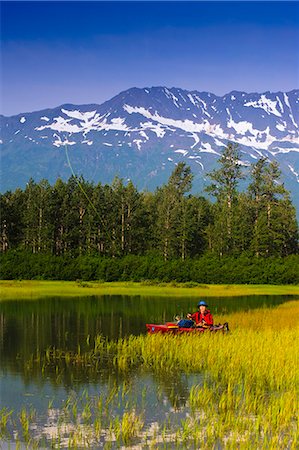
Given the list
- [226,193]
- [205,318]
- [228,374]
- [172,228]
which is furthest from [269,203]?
[228,374]

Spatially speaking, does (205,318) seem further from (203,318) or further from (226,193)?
(226,193)

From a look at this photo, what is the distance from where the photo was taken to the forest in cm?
8419

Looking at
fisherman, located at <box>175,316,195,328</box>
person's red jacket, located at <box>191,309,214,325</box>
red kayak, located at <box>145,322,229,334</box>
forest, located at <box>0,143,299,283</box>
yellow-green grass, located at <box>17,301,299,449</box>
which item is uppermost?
forest, located at <box>0,143,299,283</box>

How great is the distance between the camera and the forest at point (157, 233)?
276 feet

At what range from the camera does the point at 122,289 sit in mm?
72250

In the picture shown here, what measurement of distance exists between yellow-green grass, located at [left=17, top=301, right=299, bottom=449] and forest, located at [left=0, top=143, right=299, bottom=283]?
161 feet

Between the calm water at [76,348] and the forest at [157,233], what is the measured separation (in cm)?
2703

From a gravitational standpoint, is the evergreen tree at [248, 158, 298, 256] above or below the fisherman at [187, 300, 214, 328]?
above

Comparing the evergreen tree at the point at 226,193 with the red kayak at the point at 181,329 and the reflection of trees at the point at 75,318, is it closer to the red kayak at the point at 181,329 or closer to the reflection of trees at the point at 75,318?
the reflection of trees at the point at 75,318

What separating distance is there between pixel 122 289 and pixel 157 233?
115 ft

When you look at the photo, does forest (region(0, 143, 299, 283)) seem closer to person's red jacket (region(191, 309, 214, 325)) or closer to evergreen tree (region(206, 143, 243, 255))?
evergreen tree (region(206, 143, 243, 255))

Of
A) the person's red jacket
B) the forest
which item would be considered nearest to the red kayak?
the person's red jacket

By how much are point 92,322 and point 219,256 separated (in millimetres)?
56388

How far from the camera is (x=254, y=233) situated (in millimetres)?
96062
